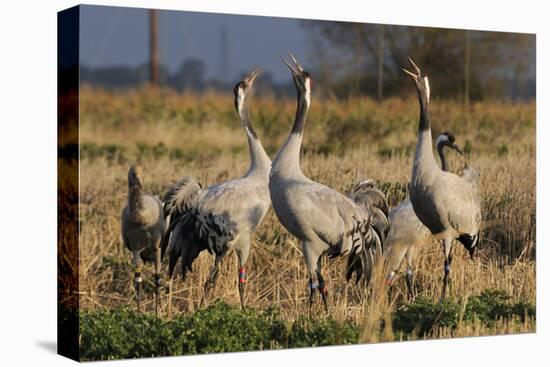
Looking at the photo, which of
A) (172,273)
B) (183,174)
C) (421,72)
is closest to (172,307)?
(172,273)

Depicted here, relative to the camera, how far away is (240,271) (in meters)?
11.2

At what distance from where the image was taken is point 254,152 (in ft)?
37.1

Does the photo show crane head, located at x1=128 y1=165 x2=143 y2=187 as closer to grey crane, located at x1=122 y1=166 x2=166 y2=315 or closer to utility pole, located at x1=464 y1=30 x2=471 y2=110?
grey crane, located at x1=122 y1=166 x2=166 y2=315

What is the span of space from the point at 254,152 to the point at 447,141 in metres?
2.01

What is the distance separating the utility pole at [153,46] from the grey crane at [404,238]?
2522 mm

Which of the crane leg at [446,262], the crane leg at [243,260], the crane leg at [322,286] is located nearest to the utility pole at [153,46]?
the crane leg at [243,260]

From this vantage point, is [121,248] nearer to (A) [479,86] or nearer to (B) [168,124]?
(B) [168,124]

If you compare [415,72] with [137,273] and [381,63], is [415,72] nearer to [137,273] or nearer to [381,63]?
[381,63]

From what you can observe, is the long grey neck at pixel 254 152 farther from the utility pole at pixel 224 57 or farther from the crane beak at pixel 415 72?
the crane beak at pixel 415 72

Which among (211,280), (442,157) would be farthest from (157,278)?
(442,157)

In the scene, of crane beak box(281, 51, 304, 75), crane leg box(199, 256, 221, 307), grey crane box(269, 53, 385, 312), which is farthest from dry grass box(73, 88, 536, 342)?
crane beak box(281, 51, 304, 75)

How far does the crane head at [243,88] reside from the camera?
443 inches

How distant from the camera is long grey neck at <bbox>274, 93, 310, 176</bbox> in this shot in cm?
1117

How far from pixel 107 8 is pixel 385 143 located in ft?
9.84
